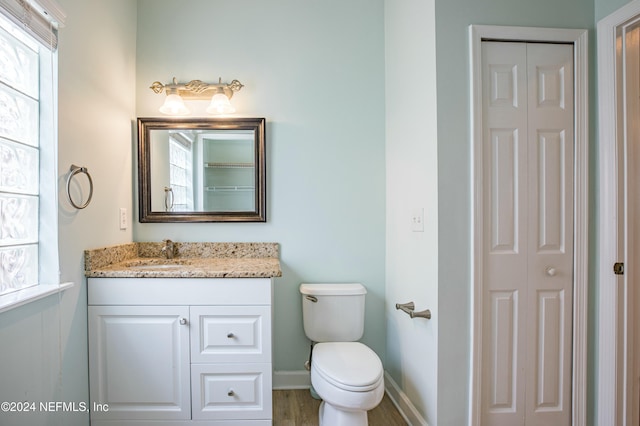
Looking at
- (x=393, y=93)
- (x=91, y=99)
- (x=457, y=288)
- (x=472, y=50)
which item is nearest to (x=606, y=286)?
(x=457, y=288)

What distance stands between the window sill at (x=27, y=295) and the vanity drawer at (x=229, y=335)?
57cm

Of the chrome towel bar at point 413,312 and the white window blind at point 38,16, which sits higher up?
the white window blind at point 38,16

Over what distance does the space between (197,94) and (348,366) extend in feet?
6.13

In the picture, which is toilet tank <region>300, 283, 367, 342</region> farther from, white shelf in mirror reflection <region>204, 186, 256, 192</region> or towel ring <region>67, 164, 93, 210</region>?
towel ring <region>67, 164, 93, 210</region>

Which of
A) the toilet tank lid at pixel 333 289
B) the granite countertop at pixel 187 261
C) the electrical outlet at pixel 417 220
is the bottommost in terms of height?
the toilet tank lid at pixel 333 289

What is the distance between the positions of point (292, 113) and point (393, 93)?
67 centimetres

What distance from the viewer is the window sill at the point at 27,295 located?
3.78 feet

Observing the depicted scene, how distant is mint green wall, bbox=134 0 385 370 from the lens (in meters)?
2.10

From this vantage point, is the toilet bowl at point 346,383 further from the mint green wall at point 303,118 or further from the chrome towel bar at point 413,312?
the mint green wall at point 303,118

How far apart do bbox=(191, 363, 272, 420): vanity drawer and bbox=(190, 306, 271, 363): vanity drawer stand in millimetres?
52

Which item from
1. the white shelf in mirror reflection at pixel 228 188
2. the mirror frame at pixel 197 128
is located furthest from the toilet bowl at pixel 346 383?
the white shelf in mirror reflection at pixel 228 188

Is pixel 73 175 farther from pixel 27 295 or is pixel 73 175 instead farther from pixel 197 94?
pixel 197 94

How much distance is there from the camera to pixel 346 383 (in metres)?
1.43

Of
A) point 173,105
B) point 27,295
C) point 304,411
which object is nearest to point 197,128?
point 173,105
